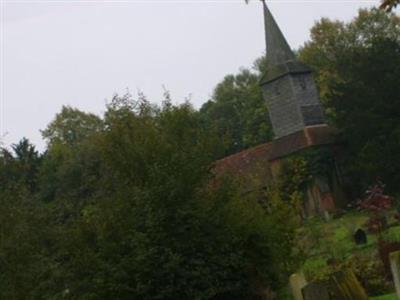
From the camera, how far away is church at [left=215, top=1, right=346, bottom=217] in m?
60.8

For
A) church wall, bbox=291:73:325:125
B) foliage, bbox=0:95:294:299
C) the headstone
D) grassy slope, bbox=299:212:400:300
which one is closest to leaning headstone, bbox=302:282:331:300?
foliage, bbox=0:95:294:299

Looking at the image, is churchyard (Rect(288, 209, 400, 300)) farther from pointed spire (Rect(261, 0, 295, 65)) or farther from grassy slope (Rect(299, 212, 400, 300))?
pointed spire (Rect(261, 0, 295, 65))

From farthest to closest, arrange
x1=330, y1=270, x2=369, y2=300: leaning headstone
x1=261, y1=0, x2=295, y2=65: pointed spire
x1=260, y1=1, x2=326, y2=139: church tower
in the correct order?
1. x1=261, y1=0, x2=295, y2=65: pointed spire
2. x1=260, y1=1, x2=326, y2=139: church tower
3. x1=330, y1=270, x2=369, y2=300: leaning headstone

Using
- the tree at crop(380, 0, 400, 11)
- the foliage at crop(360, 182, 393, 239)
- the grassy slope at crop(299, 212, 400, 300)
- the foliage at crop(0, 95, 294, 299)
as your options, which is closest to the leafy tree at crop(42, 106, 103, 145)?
the grassy slope at crop(299, 212, 400, 300)

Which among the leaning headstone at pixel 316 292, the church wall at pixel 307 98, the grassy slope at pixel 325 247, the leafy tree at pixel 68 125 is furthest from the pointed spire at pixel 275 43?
the leaning headstone at pixel 316 292

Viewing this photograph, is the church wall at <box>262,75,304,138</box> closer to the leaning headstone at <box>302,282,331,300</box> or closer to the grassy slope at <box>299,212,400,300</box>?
the grassy slope at <box>299,212,400,300</box>

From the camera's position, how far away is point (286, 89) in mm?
66875

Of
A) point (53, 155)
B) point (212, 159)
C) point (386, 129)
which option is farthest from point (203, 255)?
point (53, 155)

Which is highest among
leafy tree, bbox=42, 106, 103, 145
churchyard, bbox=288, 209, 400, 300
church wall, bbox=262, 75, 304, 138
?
leafy tree, bbox=42, 106, 103, 145

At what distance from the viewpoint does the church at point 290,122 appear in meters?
60.8

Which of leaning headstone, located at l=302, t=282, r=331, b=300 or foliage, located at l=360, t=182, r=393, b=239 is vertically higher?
foliage, located at l=360, t=182, r=393, b=239

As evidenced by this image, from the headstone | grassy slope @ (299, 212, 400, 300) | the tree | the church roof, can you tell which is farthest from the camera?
the church roof

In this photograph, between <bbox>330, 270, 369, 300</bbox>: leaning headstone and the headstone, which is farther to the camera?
the headstone

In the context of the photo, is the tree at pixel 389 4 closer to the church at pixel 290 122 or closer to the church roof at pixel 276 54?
the church at pixel 290 122
